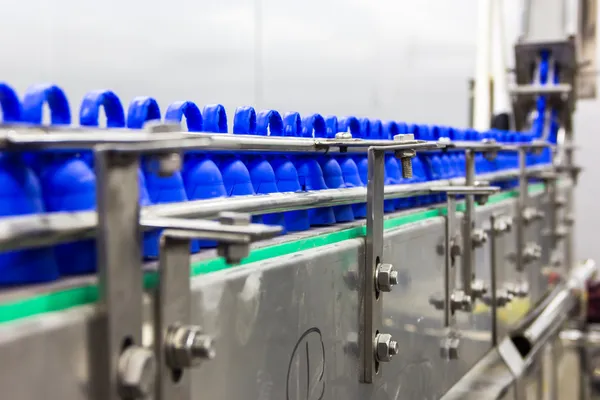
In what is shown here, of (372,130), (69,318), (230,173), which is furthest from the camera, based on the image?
(372,130)

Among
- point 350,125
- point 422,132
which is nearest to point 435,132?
point 422,132

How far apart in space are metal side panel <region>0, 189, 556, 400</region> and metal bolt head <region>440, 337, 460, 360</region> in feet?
0.17

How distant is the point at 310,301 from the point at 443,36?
10.3ft

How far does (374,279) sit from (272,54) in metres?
1.73

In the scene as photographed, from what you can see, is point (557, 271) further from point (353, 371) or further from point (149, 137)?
point (149, 137)

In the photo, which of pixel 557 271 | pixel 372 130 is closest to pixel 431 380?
pixel 372 130

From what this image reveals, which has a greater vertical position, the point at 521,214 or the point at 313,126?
the point at 313,126

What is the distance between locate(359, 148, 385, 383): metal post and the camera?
0.71m

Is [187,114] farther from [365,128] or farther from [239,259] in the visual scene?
[365,128]

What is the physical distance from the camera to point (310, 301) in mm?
613

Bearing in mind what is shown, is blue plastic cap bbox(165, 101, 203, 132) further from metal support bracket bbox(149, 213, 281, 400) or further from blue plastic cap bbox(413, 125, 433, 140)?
blue plastic cap bbox(413, 125, 433, 140)

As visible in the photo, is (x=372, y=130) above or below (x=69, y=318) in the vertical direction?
above

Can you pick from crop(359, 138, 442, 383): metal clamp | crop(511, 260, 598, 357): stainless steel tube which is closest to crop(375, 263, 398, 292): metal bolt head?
crop(359, 138, 442, 383): metal clamp

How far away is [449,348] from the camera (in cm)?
102
